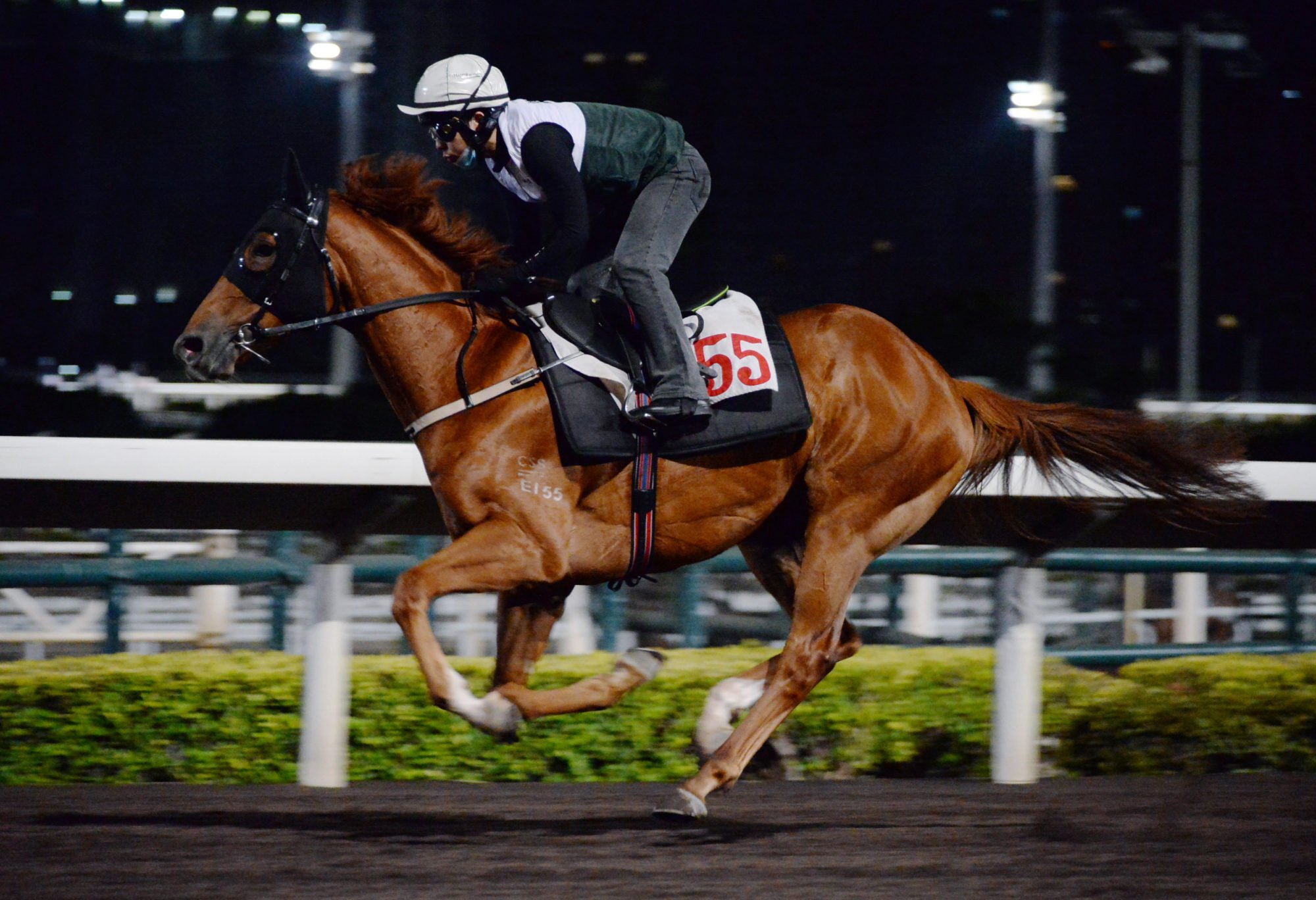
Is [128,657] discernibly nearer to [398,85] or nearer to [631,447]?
[631,447]

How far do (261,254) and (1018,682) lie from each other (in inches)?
112

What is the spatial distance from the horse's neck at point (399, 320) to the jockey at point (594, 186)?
174 mm

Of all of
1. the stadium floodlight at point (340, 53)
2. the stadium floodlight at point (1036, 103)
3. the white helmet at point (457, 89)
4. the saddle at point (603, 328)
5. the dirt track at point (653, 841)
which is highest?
the stadium floodlight at point (1036, 103)

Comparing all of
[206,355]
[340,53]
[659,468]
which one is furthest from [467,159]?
[340,53]

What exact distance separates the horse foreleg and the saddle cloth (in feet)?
1.36

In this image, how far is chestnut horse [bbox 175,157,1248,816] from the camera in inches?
155

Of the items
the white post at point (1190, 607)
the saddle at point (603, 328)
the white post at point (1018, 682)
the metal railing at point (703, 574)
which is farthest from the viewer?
the white post at point (1190, 607)

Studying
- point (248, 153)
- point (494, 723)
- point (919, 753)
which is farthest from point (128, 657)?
point (248, 153)

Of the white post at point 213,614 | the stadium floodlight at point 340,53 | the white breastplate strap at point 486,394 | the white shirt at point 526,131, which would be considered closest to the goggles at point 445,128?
the white shirt at point 526,131

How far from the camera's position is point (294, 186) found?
4.04 meters

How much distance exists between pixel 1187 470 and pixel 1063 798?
1.12 m

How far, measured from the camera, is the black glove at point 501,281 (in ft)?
13.2

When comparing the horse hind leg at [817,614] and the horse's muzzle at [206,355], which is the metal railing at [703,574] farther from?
the horse's muzzle at [206,355]

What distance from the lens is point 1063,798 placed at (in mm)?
4695
